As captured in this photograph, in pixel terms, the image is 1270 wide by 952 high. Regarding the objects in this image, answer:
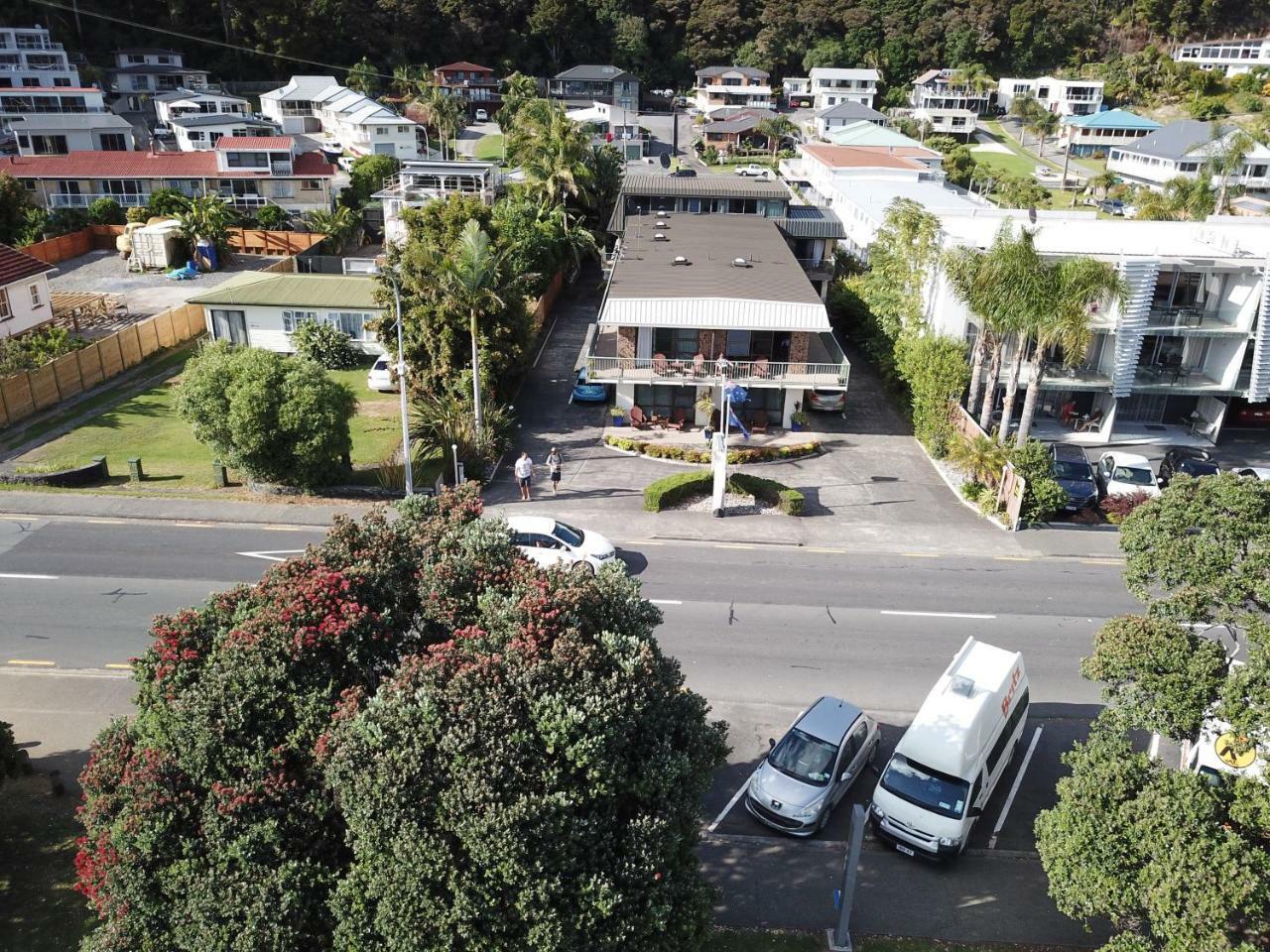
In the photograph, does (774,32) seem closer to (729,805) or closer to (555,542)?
(555,542)

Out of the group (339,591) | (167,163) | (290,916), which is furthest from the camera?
(167,163)

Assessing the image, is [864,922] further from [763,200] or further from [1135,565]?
[763,200]

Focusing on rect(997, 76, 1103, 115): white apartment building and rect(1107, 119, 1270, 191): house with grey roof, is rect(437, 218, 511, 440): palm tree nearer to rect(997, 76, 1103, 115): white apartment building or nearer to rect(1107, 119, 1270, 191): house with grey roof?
rect(1107, 119, 1270, 191): house with grey roof

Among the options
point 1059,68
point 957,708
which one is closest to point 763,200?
point 957,708

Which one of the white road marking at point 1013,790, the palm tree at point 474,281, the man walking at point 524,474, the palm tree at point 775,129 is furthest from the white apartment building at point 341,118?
the white road marking at point 1013,790

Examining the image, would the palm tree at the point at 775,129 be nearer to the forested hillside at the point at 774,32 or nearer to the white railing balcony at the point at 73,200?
the forested hillside at the point at 774,32

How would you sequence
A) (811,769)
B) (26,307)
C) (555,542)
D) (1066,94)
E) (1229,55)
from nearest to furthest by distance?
(811,769), (555,542), (26,307), (1066,94), (1229,55)

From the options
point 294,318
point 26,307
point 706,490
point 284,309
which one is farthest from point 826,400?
point 26,307
